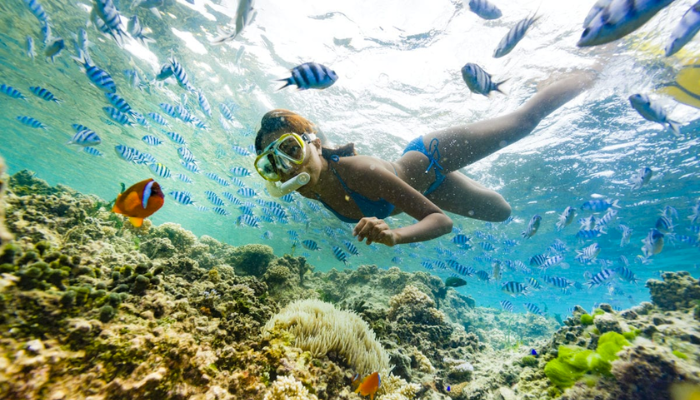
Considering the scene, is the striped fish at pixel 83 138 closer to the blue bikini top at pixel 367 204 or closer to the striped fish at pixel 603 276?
the blue bikini top at pixel 367 204

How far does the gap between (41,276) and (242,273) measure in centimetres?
616

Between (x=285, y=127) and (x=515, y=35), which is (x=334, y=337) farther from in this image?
(x=515, y=35)

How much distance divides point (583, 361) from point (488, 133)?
3670 mm

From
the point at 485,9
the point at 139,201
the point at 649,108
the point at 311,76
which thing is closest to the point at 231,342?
the point at 139,201

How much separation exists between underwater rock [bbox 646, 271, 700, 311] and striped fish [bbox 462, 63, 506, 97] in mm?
5247

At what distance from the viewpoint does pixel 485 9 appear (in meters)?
3.94

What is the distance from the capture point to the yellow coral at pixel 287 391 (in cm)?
229

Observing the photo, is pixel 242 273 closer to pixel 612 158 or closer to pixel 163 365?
pixel 163 365

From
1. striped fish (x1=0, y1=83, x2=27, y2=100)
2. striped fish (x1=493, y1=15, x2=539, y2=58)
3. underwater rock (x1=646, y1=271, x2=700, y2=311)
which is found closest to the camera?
striped fish (x1=493, y1=15, x2=539, y2=58)

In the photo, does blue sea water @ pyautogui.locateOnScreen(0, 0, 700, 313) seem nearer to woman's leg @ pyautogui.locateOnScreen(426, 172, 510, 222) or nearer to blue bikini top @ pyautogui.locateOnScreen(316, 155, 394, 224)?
woman's leg @ pyautogui.locateOnScreen(426, 172, 510, 222)

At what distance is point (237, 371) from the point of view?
2.41 meters

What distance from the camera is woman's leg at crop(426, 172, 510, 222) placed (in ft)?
18.6

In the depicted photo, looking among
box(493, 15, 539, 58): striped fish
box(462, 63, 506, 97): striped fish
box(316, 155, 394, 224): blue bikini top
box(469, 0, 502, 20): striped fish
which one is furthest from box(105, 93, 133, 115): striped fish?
box(493, 15, 539, 58): striped fish

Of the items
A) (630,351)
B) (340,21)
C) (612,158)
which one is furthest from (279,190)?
Answer: (612,158)
